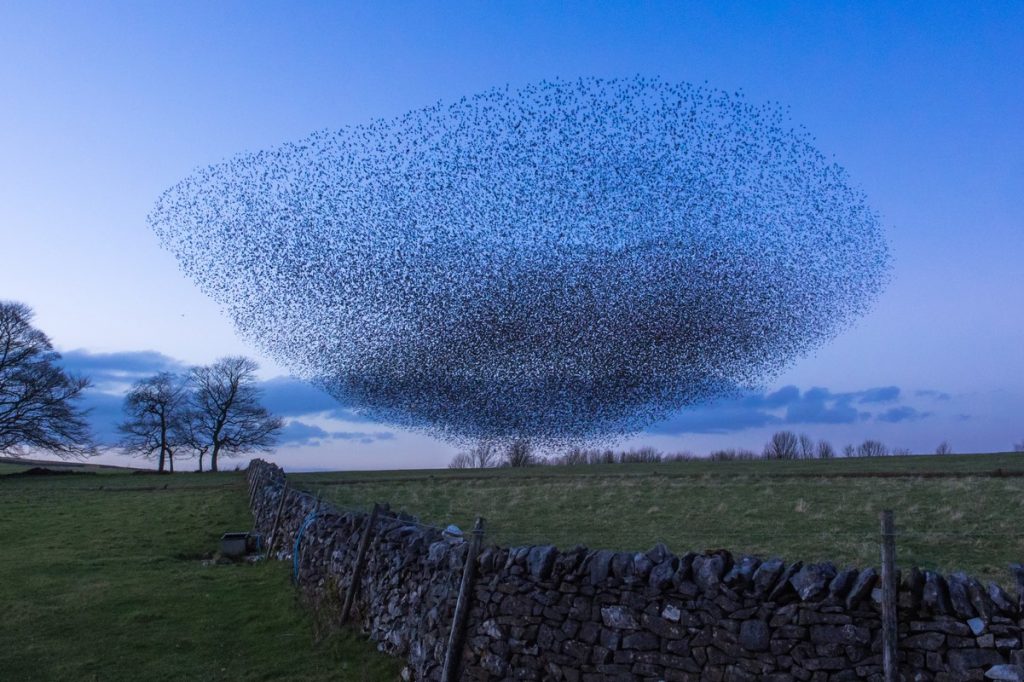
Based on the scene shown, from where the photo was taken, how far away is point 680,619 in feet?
25.1

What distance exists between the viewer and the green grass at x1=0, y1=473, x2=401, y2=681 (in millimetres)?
10930

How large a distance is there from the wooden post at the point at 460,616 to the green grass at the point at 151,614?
4.72 feet

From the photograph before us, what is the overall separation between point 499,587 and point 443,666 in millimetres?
1080

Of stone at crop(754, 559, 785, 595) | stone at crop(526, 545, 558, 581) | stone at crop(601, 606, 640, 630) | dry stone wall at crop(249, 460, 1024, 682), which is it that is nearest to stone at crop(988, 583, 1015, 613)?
dry stone wall at crop(249, 460, 1024, 682)

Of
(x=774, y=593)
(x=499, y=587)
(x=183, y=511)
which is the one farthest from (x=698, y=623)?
(x=183, y=511)

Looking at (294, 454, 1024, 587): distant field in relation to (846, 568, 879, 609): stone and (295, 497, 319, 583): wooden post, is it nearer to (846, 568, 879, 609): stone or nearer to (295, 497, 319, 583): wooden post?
(846, 568, 879, 609): stone

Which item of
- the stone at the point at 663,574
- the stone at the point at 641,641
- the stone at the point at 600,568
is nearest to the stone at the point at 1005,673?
the stone at the point at 663,574

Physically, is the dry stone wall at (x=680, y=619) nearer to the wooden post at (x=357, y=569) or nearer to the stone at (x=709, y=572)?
the stone at (x=709, y=572)

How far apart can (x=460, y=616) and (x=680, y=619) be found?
2.75 m

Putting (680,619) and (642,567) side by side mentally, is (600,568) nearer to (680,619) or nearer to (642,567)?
(642,567)

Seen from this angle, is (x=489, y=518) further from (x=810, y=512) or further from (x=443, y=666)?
(x=443, y=666)

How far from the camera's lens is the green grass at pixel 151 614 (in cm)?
1093

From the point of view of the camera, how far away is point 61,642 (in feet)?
39.6

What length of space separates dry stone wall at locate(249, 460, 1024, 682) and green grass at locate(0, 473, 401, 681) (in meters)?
1.46
